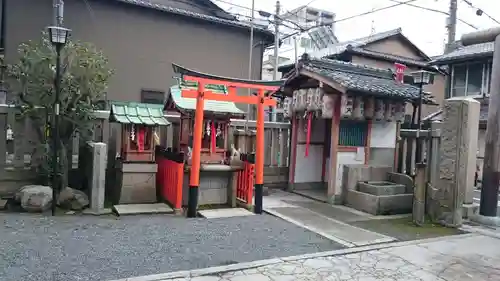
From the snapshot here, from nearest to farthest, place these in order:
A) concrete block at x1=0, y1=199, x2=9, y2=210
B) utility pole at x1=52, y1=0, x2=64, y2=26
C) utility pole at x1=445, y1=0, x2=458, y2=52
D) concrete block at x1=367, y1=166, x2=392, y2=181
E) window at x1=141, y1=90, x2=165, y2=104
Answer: concrete block at x1=0, y1=199, x2=9, y2=210 → concrete block at x1=367, y1=166, x2=392, y2=181 → utility pole at x1=52, y1=0, x2=64, y2=26 → window at x1=141, y1=90, x2=165, y2=104 → utility pole at x1=445, y1=0, x2=458, y2=52

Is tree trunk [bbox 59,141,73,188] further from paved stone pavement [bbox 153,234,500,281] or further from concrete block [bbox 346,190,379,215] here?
concrete block [bbox 346,190,379,215]

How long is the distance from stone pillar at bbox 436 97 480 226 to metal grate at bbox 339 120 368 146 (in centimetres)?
223

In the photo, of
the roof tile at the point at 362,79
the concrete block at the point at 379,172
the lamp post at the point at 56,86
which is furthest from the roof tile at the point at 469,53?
the lamp post at the point at 56,86

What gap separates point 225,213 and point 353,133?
419cm

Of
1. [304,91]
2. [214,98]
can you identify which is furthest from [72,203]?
[304,91]

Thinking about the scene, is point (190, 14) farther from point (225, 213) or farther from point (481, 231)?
point (481, 231)

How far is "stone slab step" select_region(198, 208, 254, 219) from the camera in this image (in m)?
7.98

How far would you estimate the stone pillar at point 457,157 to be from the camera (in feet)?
26.9

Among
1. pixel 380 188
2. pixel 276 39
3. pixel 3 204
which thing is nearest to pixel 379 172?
pixel 380 188

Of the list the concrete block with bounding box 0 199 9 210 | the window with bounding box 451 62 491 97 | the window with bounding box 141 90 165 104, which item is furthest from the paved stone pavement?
the window with bounding box 451 62 491 97

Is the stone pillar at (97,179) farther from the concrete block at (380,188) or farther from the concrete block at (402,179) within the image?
the concrete block at (402,179)

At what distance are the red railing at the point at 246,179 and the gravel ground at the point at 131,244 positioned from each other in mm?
926

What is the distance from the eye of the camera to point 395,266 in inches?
223

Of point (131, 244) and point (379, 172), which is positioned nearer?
point (131, 244)
